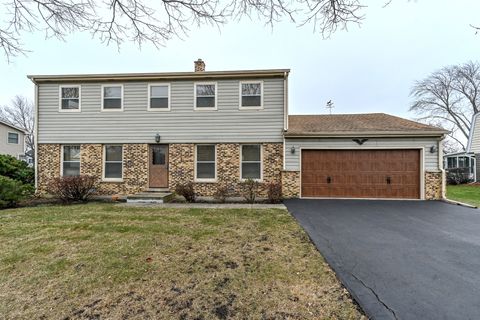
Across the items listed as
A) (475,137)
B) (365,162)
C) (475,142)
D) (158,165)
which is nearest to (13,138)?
(158,165)

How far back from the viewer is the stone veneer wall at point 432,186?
8.89 m

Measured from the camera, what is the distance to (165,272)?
10.5 ft

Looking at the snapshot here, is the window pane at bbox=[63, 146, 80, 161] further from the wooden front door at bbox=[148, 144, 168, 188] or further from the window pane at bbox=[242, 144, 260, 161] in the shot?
the window pane at bbox=[242, 144, 260, 161]

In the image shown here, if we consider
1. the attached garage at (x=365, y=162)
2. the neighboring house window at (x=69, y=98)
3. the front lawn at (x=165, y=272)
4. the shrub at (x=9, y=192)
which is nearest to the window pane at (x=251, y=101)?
the attached garage at (x=365, y=162)

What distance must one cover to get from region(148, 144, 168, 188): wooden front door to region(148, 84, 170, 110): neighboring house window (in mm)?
1700

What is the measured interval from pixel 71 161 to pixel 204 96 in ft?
21.6

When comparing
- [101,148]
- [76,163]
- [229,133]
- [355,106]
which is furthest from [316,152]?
[355,106]

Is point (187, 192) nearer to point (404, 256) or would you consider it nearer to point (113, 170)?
point (113, 170)

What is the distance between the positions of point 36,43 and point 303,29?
511 cm

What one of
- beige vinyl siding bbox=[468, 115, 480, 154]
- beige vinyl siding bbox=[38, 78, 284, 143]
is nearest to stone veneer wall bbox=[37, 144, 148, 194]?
beige vinyl siding bbox=[38, 78, 284, 143]

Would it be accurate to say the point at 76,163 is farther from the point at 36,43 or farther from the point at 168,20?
the point at 168,20

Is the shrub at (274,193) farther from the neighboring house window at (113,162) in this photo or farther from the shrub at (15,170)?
the shrub at (15,170)

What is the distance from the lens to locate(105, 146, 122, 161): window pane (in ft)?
33.1

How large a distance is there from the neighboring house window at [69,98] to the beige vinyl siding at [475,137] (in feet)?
85.1
